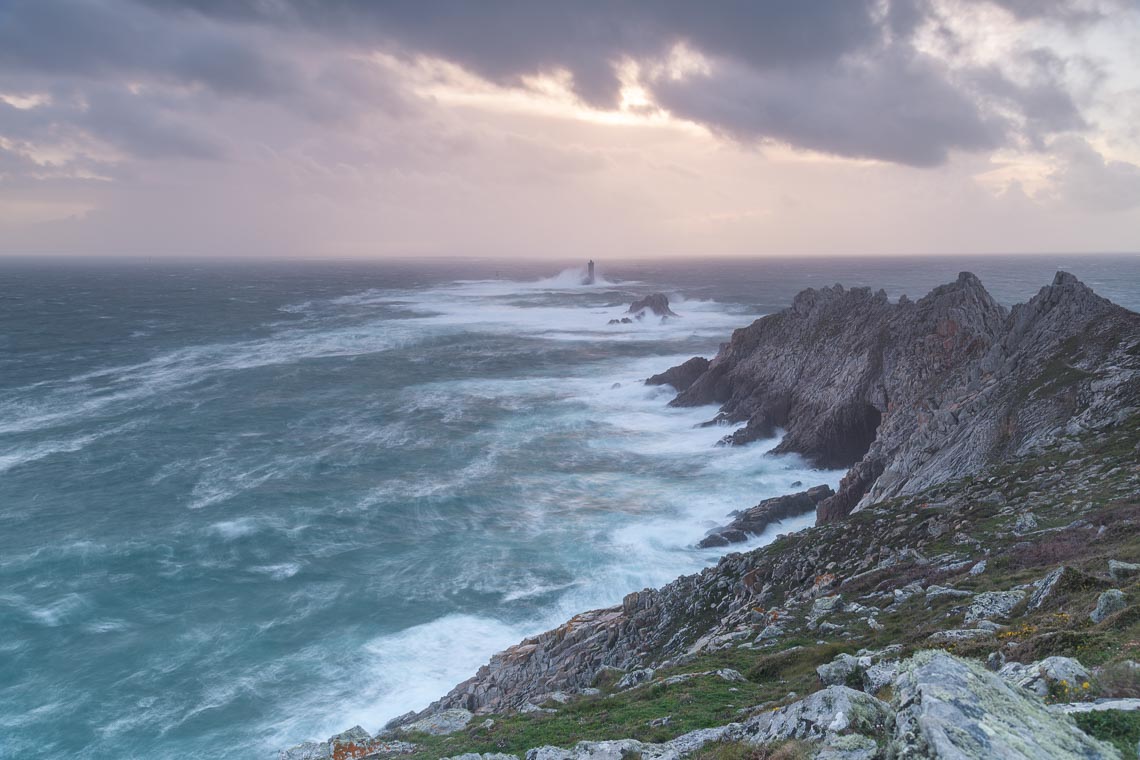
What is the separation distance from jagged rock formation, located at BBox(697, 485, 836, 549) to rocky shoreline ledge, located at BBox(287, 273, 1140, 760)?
34cm

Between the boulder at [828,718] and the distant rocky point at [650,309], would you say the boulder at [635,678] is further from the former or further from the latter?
the distant rocky point at [650,309]

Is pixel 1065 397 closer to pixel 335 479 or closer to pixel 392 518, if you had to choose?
pixel 392 518

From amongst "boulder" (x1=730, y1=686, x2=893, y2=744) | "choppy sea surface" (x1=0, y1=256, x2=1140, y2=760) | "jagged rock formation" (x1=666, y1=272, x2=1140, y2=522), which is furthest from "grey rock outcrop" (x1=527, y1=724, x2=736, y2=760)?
"jagged rock formation" (x1=666, y1=272, x2=1140, y2=522)

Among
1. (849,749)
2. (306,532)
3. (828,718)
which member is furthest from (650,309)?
(849,749)

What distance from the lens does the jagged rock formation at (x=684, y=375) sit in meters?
70.9

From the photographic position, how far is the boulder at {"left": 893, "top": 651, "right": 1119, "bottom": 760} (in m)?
6.37

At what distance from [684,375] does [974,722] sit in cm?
6563

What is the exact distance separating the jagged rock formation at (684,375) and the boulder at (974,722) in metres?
63.2

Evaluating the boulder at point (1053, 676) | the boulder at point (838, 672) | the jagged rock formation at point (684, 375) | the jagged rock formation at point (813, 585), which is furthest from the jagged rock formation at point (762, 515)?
the jagged rock formation at point (684, 375)

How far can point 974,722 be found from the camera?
6.62m

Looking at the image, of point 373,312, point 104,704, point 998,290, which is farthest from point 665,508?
point 998,290

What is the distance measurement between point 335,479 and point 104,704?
2340cm

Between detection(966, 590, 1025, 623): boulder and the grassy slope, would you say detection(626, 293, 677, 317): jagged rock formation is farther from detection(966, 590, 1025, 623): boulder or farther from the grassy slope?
detection(966, 590, 1025, 623): boulder

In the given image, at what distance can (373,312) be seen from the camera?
150 m
